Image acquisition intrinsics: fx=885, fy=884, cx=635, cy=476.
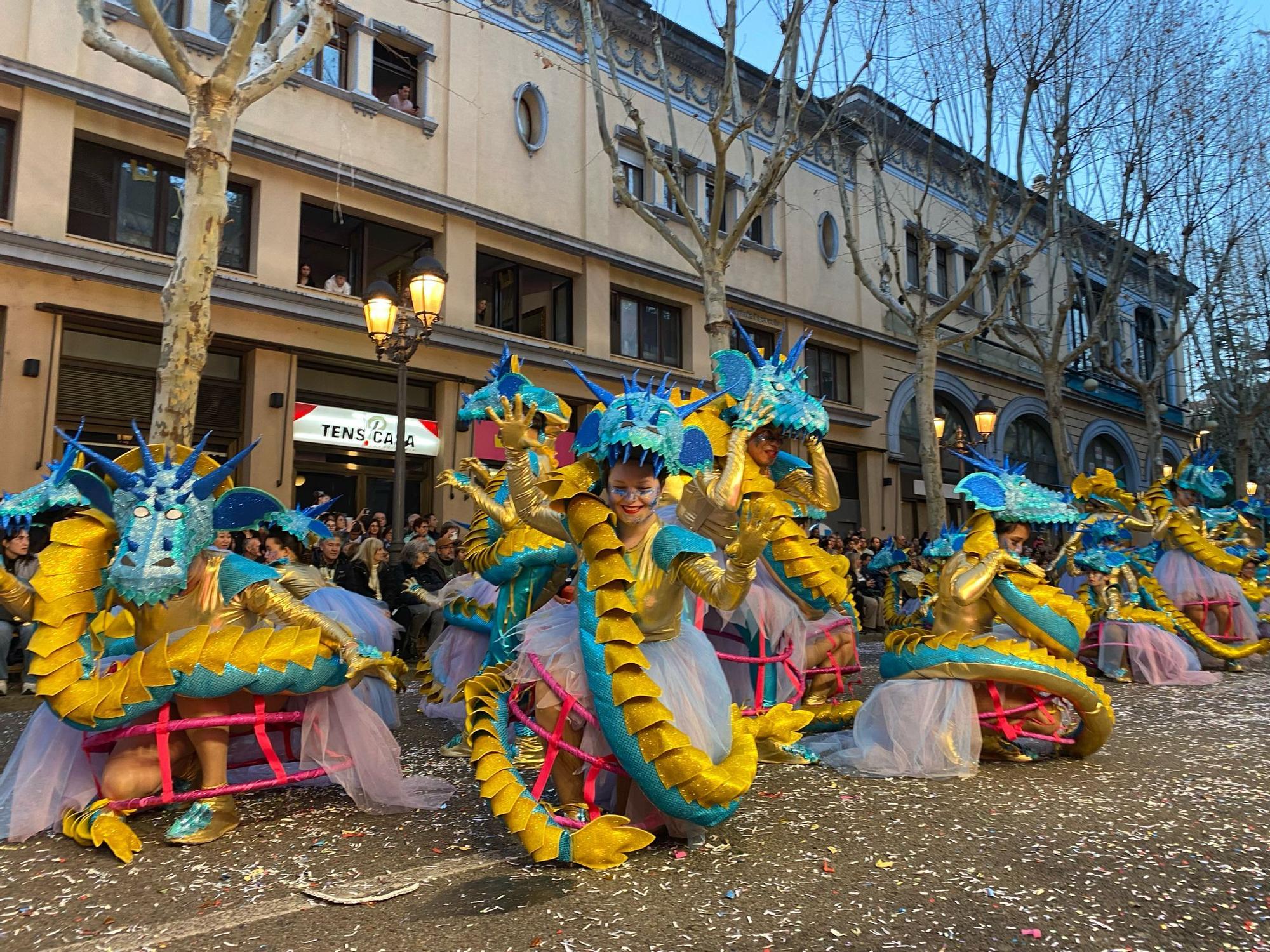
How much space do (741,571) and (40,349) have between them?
430 inches

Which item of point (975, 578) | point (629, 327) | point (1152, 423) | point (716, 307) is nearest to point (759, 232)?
point (629, 327)

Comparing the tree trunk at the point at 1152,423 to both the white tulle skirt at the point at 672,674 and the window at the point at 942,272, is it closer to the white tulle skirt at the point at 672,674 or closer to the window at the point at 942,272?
the window at the point at 942,272

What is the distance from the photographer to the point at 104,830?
3.42 m

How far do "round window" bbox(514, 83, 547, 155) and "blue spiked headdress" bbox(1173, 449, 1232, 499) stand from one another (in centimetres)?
1147

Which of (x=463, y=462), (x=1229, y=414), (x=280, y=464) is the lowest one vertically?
(x=463, y=462)

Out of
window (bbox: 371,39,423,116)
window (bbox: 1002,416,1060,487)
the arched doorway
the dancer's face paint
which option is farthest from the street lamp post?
the arched doorway

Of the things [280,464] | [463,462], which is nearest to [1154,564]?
[463,462]

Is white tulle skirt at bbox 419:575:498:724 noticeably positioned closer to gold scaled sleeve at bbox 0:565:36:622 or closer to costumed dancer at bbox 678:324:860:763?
costumed dancer at bbox 678:324:860:763

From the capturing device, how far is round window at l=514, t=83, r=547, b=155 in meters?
15.8

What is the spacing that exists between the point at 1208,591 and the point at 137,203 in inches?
548

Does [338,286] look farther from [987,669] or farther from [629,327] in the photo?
[987,669]

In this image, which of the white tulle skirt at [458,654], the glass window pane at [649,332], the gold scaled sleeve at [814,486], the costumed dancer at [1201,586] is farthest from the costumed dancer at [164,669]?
the glass window pane at [649,332]

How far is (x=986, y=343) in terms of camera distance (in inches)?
1016

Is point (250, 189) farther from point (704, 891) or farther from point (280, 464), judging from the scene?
point (704, 891)
